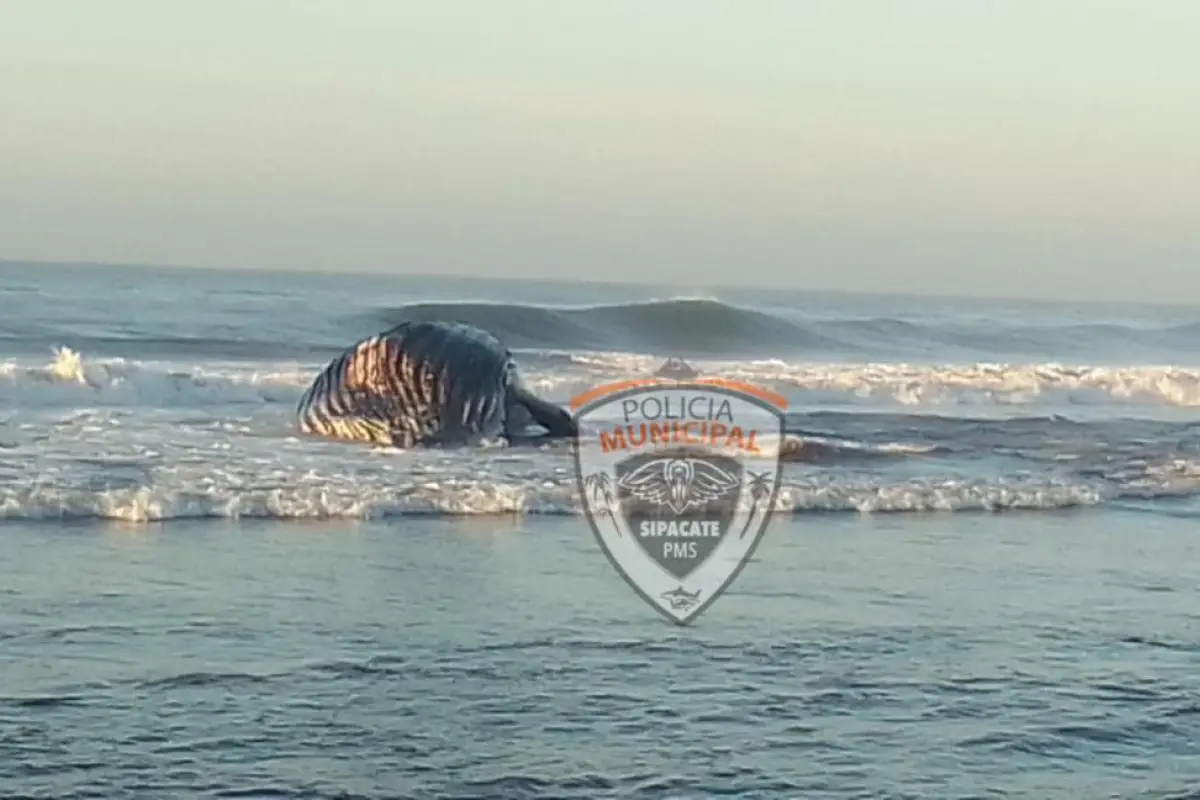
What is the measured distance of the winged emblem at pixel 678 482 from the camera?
10.2m

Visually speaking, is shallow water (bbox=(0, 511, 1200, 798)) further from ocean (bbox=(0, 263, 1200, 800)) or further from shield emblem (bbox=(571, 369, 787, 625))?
shield emblem (bbox=(571, 369, 787, 625))

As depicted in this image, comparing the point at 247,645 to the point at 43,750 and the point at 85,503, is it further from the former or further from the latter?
the point at 85,503

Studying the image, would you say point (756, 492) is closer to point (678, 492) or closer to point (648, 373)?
point (678, 492)

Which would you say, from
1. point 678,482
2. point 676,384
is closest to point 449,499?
point 678,482

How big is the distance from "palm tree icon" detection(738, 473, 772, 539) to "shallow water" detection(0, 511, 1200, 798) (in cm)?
62

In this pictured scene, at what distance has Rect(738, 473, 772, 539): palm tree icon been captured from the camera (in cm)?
996

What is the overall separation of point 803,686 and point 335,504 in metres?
3.91

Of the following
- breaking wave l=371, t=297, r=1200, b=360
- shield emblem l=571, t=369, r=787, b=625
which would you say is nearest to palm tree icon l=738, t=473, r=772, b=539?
shield emblem l=571, t=369, r=787, b=625

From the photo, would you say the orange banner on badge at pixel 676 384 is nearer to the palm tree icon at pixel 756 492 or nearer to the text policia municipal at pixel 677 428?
the text policia municipal at pixel 677 428

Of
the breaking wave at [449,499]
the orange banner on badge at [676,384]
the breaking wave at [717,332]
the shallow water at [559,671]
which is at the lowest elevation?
the shallow water at [559,671]

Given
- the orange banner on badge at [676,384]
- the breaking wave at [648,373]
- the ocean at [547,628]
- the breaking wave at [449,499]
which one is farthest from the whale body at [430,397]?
the orange banner on badge at [676,384]

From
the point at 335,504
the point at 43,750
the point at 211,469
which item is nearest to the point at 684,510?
the point at 335,504

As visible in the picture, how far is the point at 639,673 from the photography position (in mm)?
6477

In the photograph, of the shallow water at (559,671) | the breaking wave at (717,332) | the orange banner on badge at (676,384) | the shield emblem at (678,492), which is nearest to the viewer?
the shallow water at (559,671)
